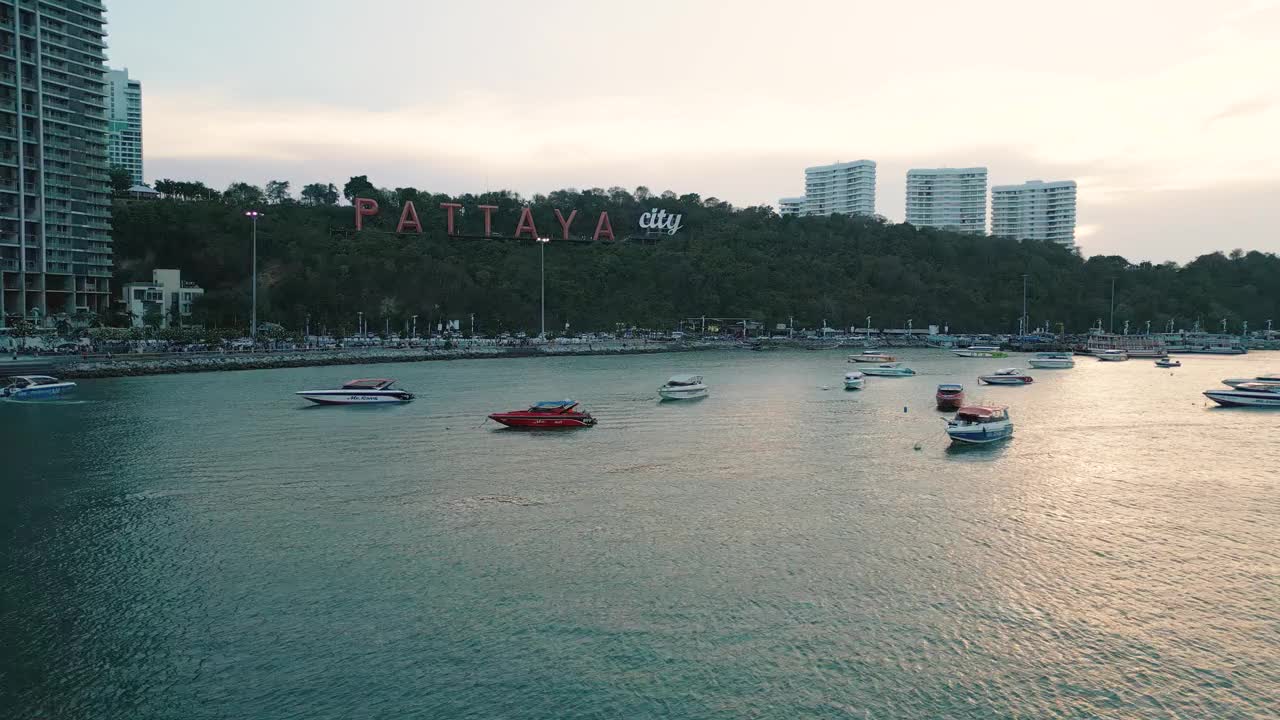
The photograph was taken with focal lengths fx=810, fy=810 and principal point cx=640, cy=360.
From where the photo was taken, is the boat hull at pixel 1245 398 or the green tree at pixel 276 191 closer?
the boat hull at pixel 1245 398

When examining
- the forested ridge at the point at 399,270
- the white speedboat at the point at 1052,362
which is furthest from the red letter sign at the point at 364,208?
the white speedboat at the point at 1052,362

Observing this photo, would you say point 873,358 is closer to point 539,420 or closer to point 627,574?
point 539,420

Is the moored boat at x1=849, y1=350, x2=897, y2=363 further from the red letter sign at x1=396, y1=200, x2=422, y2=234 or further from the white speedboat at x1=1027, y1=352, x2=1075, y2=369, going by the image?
the red letter sign at x1=396, y1=200, x2=422, y2=234

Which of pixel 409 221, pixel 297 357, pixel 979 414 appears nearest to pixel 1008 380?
pixel 979 414

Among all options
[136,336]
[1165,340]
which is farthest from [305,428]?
[1165,340]

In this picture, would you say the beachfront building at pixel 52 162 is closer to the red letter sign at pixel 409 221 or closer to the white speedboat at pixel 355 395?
the red letter sign at pixel 409 221

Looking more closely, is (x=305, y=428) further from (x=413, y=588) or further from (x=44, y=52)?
(x=44, y=52)
